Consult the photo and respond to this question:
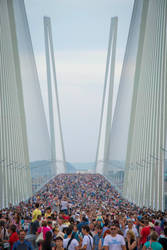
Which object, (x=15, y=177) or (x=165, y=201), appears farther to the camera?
(x=15, y=177)

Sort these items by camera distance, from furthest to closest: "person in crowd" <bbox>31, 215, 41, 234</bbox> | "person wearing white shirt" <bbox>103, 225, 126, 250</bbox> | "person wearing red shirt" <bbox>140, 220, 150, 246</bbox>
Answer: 1. "person in crowd" <bbox>31, 215, 41, 234</bbox>
2. "person wearing red shirt" <bbox>140, 220, 150, 246</bbox>
3. "person wearing white shirt" <bbox>103, 225, 126, 250</bbox>

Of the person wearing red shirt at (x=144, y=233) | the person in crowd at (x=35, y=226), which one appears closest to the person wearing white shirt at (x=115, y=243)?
the person wearing red shirt at (x=144, y=233)

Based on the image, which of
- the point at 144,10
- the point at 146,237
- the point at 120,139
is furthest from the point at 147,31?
the point at 146,237

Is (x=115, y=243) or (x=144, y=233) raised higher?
(x=115, y=243)

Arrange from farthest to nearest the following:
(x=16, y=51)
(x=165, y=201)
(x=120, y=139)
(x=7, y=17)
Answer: (x=120, y=139) < (x=16, y=51) < (x=7, y=17) < (x=165, y=201)

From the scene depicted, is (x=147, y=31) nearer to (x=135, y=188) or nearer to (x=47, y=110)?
(x=135, y=188)

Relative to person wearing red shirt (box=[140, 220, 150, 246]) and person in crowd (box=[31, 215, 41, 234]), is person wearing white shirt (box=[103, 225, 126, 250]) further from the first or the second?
person in crowd (box=[31, 215, 41, 234])

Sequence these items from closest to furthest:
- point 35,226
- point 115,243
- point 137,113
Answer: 1. point 115,243
2. point 35,226
3. point 137,113

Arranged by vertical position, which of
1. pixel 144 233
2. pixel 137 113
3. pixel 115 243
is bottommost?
pixel 144 233

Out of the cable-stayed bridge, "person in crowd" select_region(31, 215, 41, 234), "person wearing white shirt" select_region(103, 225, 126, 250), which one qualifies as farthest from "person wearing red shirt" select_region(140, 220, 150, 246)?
the cable-stayed bridge

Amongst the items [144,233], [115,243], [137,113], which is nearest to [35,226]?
[144,233]

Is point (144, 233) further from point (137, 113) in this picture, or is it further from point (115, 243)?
point (137, 113)
